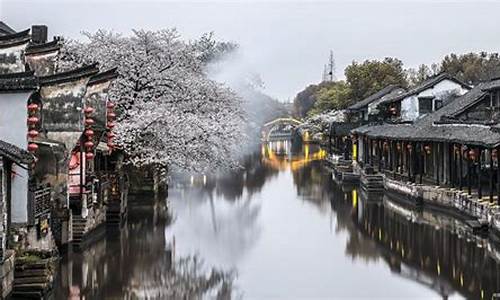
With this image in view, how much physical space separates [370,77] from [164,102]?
49878 mm

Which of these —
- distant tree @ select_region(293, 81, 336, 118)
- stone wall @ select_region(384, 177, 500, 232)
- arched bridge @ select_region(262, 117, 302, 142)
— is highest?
distant tree @ select_region(293, 81, 336, 118)

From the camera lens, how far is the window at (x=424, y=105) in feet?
175

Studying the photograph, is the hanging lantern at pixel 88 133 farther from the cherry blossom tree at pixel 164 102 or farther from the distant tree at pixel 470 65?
the distant tree at pixel 470 65

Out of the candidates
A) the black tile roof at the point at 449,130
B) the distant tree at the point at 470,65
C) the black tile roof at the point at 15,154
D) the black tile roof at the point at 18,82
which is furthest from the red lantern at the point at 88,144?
the distant tree at the point at 470,65

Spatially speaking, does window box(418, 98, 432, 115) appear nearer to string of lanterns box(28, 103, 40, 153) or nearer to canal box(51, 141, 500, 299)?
canal box(51, 141, 500, 299)

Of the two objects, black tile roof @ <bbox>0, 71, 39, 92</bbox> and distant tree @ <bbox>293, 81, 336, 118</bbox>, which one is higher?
distant tree @ <bbox>293, 81, 336, 118</bbox>

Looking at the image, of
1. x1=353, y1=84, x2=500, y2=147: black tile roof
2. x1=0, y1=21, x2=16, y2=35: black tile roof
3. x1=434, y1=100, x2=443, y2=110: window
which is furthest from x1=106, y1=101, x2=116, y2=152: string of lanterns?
x1=434, y1=100, x2=443, y2=110: window

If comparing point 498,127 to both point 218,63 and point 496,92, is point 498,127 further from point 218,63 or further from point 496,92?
point 218,63

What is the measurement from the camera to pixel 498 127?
1146 inches

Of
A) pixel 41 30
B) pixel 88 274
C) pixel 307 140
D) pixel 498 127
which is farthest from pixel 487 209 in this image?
pixel 307 140

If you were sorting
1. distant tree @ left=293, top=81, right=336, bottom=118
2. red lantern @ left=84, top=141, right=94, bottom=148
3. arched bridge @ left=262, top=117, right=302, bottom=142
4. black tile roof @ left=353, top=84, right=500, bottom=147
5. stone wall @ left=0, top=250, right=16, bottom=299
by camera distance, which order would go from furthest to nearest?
1. distant tree @ left=293, top=81, right=336, bottom=118
2. arched bridge @ left=262, top=117, right=302, bottom=142
3. black tile roof @ left=353, top=84, right=500, bottom=147
4. red lantern @ left=84, top=141, right=94, bottom=148
5. stone wall @ left=0, top=250, right=16, bottom=299

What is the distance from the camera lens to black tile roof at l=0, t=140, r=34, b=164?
16.4m

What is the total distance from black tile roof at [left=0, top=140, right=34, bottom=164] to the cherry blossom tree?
51.9 ft

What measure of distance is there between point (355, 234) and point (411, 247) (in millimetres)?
3830
